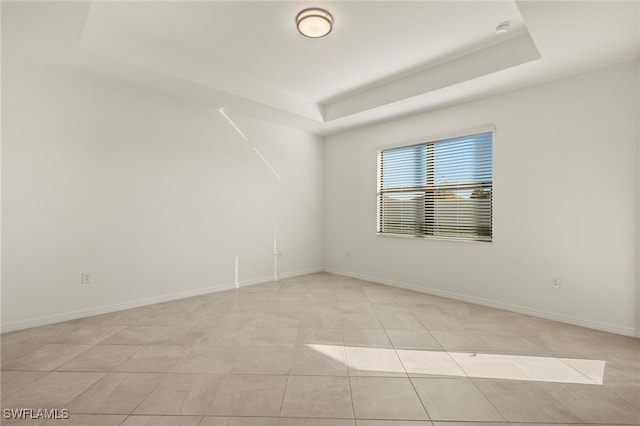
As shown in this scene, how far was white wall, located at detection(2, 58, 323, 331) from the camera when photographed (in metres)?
2.92

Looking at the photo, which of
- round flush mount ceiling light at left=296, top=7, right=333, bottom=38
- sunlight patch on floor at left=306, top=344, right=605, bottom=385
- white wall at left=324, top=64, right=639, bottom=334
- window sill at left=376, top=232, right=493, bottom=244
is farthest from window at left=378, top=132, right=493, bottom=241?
round flush mount ceiling light at left=296, top=7, right=333, bottom=38

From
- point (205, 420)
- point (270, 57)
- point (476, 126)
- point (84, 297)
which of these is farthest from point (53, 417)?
point (476, 126)

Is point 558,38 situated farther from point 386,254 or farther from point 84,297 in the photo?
point 84,297

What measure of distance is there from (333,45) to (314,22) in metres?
0.53

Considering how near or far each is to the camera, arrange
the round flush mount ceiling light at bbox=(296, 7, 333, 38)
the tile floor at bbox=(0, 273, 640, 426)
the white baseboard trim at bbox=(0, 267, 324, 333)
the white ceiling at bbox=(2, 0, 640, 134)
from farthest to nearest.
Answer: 1. the white baseboard trim at bbox=(0, 267, 324, 333)
2. the round flush mount ceiling light at bbox=(296, 7, 333, 38)
3. the white ceiling at bbox=(2, 0, 640, 134)
4. the tile floor at bbox=(0, 273, 640, 426)

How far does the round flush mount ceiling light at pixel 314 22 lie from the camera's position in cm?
258

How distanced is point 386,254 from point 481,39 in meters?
3.14

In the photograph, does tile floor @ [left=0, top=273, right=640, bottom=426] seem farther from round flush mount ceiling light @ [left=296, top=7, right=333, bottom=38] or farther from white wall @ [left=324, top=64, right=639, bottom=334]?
round flush mount ceiling light @ [left=296, top=7, right=333, bottom=38]

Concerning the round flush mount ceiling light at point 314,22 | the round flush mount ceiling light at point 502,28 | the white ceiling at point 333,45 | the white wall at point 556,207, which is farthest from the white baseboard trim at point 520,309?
the round flush mount ceiling light at point 314,22

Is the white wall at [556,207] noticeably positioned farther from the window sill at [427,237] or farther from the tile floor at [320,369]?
the tile floor at [320,369]

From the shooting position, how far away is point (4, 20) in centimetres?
237

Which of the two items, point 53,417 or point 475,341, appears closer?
point 53,417

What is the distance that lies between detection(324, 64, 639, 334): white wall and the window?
158 millimetres

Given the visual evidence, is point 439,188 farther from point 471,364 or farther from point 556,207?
point 471,364
